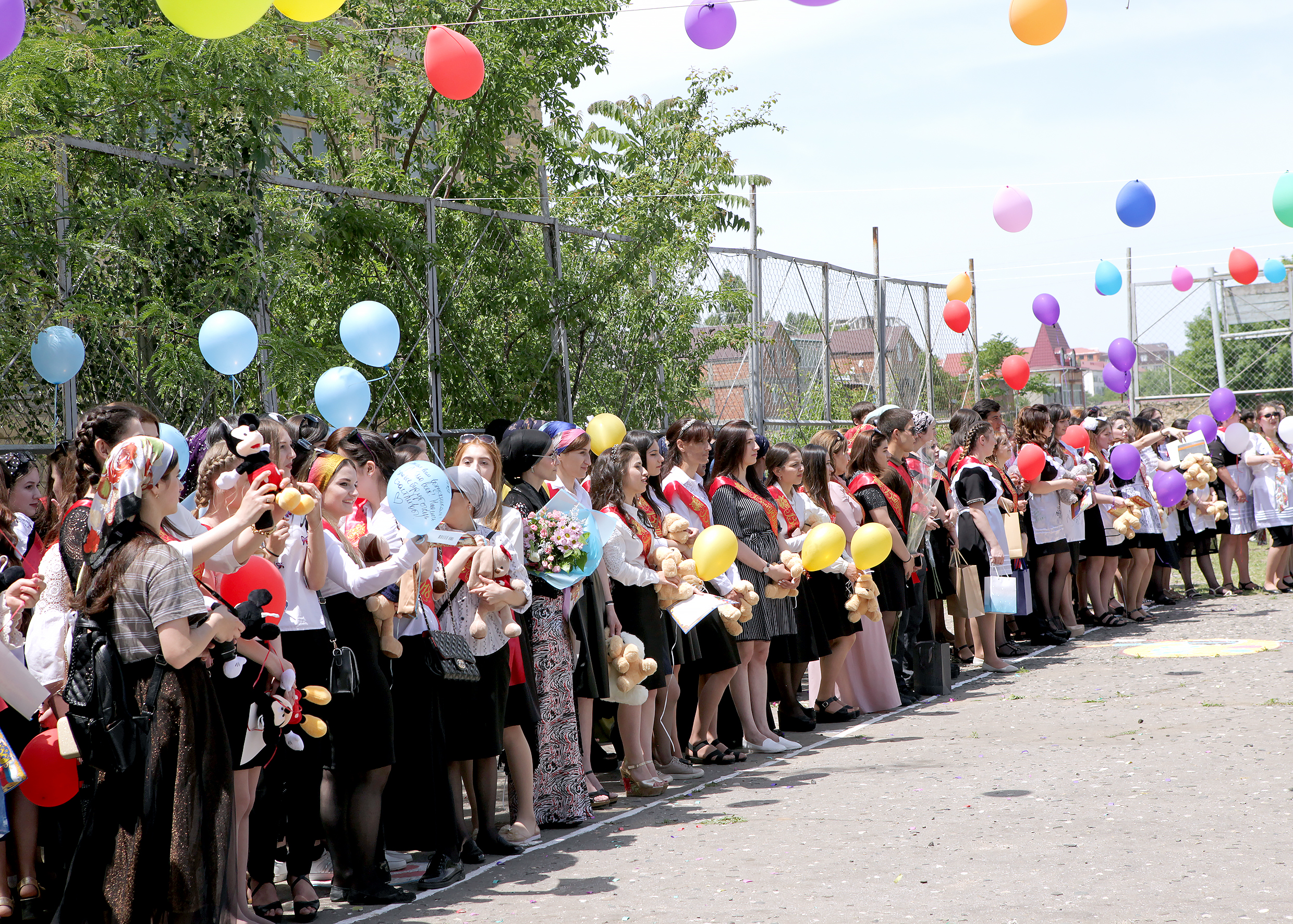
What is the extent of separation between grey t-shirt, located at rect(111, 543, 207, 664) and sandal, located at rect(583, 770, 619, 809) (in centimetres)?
299

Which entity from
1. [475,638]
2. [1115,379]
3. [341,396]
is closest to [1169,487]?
[1115,379]

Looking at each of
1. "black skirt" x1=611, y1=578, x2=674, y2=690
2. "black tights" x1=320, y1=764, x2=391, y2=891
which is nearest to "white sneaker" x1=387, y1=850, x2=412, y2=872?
"black tights" x1=320, y1=764, x2=391, y2=891

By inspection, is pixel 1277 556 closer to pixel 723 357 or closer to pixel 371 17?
pixel 723 357

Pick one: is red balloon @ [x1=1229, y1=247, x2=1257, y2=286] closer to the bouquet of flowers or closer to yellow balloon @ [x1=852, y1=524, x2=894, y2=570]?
yellow balloon @ [x1=852, y1=524, x2=894, y2=570]

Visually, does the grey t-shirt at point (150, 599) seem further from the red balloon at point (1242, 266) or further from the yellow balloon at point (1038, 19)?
the red balloon at point (1242, 266)

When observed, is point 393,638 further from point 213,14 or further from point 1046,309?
point 1046,309

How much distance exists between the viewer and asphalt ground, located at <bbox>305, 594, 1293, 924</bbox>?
4629mm

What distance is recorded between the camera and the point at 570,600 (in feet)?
20.3

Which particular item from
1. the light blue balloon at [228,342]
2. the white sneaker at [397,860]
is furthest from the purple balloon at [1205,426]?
the white sneaker at [397,860]

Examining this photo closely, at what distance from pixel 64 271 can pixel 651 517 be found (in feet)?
11.6

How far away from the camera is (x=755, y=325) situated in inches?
502

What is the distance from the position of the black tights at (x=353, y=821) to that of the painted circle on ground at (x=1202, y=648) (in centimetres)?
746

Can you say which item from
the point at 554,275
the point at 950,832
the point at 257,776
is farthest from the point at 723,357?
the point at 257,776

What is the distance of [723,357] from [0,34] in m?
8.62
